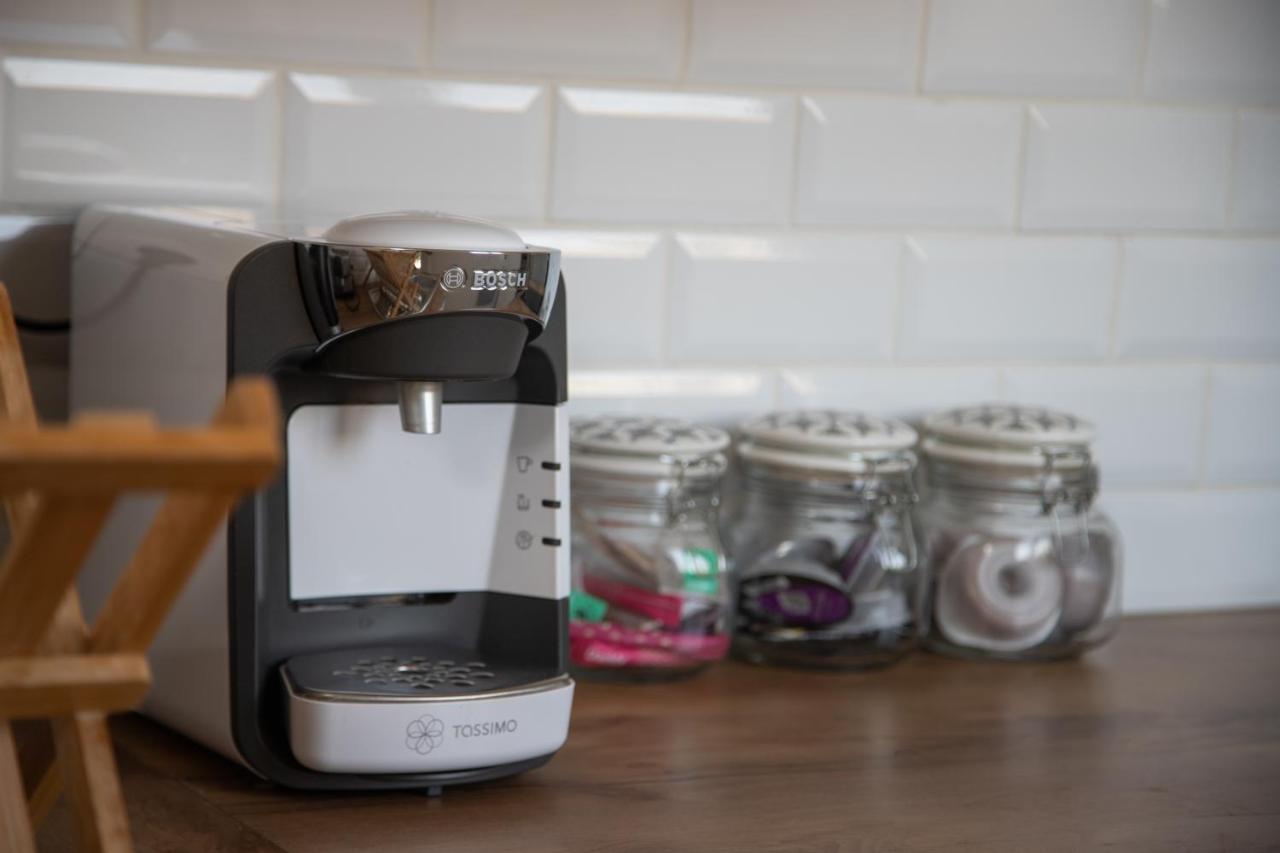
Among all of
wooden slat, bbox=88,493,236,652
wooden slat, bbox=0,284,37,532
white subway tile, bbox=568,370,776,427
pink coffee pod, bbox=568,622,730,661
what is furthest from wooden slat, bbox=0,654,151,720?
white subway tile, bbox=568,370,776,427

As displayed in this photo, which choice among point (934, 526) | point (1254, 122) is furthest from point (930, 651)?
point (1254, 122)

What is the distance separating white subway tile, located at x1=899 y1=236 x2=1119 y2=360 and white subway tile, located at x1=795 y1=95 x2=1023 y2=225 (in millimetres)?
28

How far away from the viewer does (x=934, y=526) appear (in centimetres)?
110

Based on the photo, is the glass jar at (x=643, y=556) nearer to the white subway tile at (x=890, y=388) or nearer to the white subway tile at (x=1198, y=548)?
the white subway tile at (x=890, y=388)

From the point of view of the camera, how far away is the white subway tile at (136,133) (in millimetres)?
916

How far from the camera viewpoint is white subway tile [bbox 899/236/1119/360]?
3.86 ft

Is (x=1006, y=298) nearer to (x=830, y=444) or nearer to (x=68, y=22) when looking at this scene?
(x=830, y=444)

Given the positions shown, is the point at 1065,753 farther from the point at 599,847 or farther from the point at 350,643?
the point at 350,643

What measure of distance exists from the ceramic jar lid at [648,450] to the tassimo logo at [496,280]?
0.89ft

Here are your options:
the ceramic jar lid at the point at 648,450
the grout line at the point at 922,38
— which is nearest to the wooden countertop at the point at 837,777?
the ceramic jar lid at the point at 648,450

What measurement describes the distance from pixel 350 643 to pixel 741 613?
0.33 m

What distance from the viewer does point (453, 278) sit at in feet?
2.26

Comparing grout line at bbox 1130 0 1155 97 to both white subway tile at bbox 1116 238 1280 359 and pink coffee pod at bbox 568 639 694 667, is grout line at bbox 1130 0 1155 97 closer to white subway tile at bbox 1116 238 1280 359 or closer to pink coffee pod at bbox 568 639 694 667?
white subway tile at bbox 1116 238 1280 359

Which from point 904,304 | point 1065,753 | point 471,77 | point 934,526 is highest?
point 471,77
